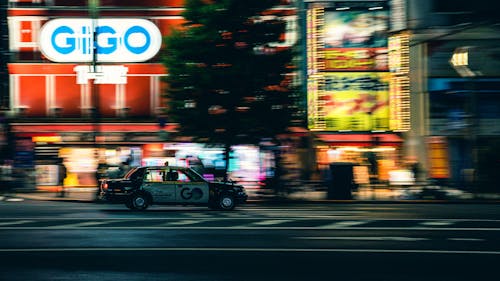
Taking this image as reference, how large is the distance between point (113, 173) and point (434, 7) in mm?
17179

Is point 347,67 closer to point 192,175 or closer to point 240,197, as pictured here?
point 240,197

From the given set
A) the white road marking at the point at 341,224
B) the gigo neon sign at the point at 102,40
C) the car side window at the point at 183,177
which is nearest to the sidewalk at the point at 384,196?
the car side window at the point at 183,177

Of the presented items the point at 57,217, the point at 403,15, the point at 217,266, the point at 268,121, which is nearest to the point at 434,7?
the point at 403,15

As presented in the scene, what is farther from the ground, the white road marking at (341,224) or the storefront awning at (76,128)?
the storefront awning at (76,128)

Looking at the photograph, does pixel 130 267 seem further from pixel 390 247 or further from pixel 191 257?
pixel 390 247

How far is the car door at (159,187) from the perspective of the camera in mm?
25953

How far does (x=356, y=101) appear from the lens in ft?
141

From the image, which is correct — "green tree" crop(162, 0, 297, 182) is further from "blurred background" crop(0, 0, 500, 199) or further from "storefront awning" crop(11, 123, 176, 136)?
"storefront awning" crop(11, 123, 176, 136)

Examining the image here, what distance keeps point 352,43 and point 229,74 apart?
10.00 metres

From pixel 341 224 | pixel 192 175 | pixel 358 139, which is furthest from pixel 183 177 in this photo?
pixel 358 139

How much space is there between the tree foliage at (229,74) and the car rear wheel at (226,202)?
28.5 ft

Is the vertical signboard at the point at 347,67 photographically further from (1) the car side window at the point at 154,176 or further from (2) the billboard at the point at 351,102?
(1) the car side window at the point at 154,176

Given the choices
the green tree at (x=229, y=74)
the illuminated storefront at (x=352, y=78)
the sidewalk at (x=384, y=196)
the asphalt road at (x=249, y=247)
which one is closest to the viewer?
the asphalt road at (x=249, y=247)

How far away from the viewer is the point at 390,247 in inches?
607
